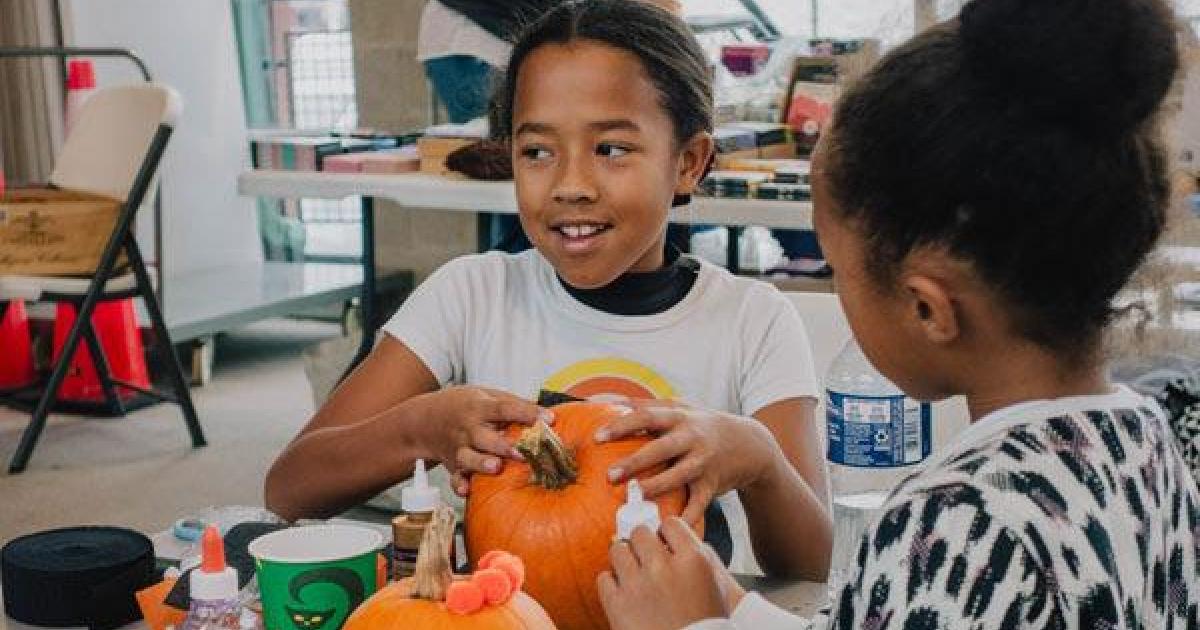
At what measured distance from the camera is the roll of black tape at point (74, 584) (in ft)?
3.64

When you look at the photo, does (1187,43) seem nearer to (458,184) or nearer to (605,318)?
(605,318)

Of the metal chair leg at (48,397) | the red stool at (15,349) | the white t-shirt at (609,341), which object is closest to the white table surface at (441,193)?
the metal chair leg at (48,397)

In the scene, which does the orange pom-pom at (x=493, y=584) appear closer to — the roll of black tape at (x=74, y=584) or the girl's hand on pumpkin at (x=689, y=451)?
the girl's hand on pumpkin at (x=689, y=451)

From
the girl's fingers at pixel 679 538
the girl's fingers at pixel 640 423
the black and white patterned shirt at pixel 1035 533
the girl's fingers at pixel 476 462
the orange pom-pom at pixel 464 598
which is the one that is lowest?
the orange pom-pom at pixel 464 598

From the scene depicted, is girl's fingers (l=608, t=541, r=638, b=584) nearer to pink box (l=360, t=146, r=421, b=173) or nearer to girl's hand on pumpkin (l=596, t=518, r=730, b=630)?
girl's hand on pumpkin (l=596, t=518, r=730, b=630)

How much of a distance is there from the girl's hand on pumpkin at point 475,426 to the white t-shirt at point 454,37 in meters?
3.00

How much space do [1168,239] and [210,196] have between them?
5290 millimetres

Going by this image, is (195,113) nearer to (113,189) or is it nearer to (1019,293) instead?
(113,189)

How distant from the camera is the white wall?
5457mm

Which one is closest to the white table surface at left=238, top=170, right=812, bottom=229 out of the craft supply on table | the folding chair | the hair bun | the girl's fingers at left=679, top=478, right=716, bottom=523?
the folding chair

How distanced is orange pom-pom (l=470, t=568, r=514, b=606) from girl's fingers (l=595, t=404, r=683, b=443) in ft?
0.63

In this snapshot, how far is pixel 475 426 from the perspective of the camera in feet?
3.95

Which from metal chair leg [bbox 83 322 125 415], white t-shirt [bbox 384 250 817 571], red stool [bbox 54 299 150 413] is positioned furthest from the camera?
red stool [bbox 54 299 150 413]

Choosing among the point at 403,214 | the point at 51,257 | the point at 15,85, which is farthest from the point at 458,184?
the point at 15,85
